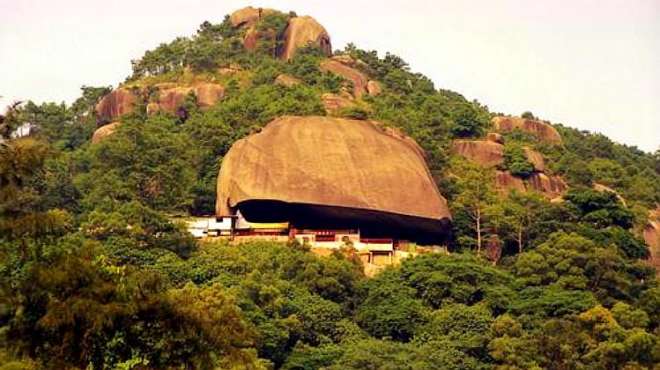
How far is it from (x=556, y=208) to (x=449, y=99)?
18.0 metres

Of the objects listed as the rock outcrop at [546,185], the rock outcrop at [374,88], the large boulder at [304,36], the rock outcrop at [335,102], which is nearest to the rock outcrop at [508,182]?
the rock outcrop at [546,185]

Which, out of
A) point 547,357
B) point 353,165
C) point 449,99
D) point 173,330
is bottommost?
point 547,357

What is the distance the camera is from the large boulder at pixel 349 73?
5397cm

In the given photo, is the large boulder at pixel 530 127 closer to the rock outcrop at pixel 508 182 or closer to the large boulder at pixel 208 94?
the rock outcrop at pixel 508 182

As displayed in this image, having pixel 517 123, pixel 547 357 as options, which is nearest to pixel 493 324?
pixel 547 357

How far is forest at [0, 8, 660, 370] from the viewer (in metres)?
13.7

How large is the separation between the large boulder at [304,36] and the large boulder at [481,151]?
1293cm

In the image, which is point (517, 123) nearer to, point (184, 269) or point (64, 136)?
point (64, 136)

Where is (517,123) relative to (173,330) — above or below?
above

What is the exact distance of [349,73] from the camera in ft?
181

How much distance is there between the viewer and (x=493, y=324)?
31.5 metres

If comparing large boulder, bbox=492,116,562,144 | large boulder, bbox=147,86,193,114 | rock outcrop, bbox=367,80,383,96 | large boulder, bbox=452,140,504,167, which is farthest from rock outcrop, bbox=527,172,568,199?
large boulder, bbox=147,86,193,114

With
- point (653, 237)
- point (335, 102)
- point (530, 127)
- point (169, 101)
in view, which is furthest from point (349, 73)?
point (653, 237)

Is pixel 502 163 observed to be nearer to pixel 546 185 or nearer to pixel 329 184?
pixel 546 185
